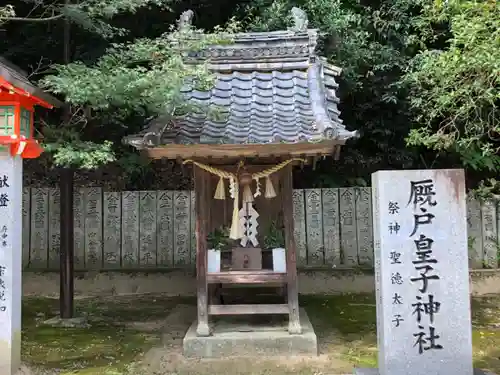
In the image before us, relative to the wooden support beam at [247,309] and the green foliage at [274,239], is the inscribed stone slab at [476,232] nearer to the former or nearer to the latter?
the green foliage at [274,239]

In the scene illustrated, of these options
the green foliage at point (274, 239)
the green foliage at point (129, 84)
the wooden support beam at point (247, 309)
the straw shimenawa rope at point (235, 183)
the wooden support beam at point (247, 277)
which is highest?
the green foliage at point (129, 84)

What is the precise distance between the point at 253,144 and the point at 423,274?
2.41 metres

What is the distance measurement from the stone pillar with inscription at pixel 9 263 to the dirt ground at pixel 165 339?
1.76 feet

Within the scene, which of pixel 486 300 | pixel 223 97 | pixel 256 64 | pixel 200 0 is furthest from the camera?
pixel 200 0

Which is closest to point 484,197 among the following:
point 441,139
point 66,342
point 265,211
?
point 441,139

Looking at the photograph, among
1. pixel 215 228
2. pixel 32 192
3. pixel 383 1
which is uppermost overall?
pixel 383 1

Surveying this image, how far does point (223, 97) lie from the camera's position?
286 inches

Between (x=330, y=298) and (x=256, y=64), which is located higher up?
(x=256, y=64)

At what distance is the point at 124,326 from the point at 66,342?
121 cm

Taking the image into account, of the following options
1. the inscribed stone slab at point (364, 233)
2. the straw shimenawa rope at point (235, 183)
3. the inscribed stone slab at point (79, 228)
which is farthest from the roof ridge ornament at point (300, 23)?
the inscribed stone slab at point (79, 228)

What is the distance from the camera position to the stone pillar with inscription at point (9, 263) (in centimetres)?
572

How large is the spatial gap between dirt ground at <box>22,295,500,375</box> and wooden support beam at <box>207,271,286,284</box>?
3.32 feet

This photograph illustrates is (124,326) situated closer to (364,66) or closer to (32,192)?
(32,192)

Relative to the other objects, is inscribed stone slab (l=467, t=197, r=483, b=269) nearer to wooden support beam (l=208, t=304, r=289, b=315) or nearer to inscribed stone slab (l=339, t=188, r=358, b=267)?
inscribed stone slab (l=339, t=188, r=358, b=267)
